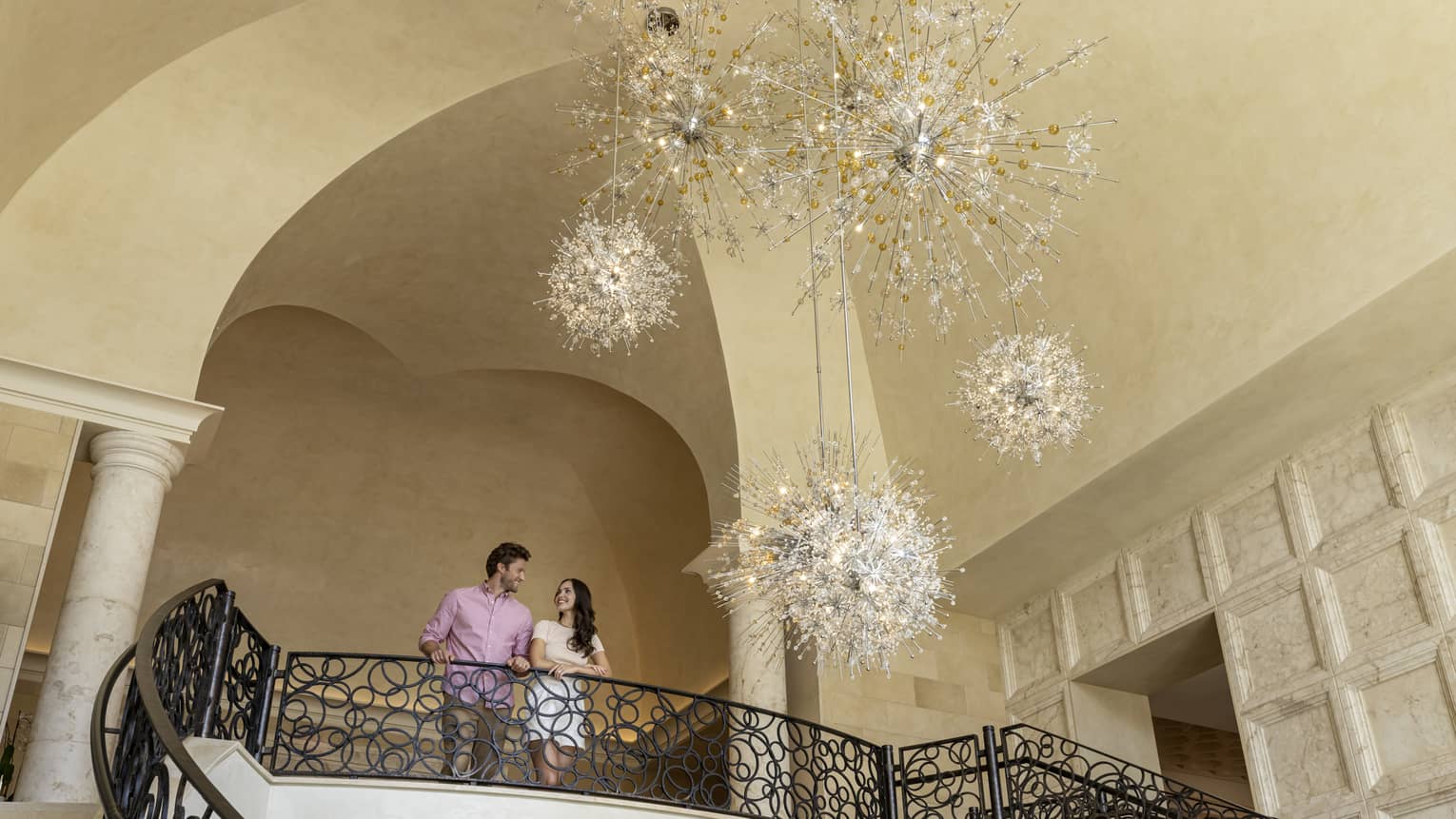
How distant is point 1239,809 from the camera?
26.5 feet

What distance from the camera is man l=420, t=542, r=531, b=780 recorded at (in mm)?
6832

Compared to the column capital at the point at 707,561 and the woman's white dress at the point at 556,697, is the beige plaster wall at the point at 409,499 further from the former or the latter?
the woman's white dress at the point at 556,697

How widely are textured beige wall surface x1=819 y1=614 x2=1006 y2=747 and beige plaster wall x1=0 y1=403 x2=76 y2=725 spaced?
5529 mm

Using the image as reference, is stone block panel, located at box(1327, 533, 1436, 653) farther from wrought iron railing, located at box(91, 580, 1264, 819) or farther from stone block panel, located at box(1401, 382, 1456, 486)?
wrought iron railing, located at box(91, 580, 1264, 819)

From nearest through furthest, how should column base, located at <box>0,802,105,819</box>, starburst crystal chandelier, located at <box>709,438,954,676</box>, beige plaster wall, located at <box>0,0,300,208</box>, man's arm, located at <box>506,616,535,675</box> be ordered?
column base, located at <box>0,802,105,819</box>
starburst crystal chandelier, located at <box>709,438,954,676</box>
beige plaster wall, located at <box>0,0,300,208</box>
man's arm, located at <box>506,616,535,675</box>

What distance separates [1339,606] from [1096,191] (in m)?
3.15

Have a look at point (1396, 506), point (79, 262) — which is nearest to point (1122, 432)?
point (1396, 506)

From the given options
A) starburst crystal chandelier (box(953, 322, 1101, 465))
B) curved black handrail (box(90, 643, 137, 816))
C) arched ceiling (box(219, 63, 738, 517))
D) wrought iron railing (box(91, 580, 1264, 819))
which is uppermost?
arched ceiling (box(219, 63, 738, 517))

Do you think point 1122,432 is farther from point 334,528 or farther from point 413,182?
point 334,528

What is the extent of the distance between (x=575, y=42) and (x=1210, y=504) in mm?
5717

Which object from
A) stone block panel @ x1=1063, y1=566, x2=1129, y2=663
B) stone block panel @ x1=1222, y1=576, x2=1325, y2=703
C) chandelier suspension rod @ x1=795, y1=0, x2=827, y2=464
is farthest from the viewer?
stone block panel @ x1=1063, y1=566, x2=1129, y2=663

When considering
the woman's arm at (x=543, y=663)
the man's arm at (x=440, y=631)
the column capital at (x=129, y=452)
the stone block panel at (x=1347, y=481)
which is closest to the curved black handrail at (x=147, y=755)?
the man's arm at (x=440, y=631)

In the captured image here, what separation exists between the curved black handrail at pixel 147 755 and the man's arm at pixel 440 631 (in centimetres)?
193

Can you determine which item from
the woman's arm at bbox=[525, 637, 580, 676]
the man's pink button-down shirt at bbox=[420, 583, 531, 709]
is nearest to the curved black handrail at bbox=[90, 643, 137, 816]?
the man's pink button-down shirt at bbox=[420, 583, 531, 709]
